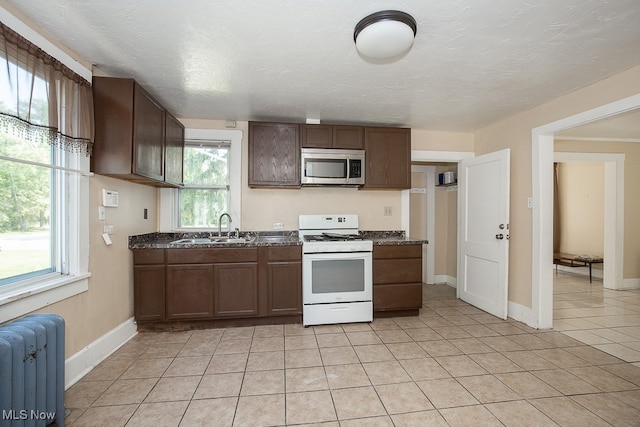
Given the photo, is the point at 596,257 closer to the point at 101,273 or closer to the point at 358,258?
the point at 358,258

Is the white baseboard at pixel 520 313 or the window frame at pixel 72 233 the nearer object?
the window frame at pixel 72 233

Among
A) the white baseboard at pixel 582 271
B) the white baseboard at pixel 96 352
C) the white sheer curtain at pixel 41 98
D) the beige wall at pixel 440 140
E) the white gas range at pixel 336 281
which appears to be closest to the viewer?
the white sheer curtain at pixel 41 98

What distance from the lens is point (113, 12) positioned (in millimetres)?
1599

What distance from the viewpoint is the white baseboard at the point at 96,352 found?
1.96 meters

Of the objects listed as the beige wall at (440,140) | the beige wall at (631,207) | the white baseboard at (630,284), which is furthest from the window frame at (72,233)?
the white baseboard at (630,284)

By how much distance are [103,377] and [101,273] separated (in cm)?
77

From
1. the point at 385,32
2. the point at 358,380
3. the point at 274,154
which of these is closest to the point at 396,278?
the point at 358,380

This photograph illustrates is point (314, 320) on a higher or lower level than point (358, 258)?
lower

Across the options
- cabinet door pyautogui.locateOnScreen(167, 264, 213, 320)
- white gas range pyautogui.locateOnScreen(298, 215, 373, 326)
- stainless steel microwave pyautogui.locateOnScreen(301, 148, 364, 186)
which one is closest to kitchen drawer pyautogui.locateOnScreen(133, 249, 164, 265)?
cabinet door pyautogui.locateOnScreen(167, 264, 213, 320)

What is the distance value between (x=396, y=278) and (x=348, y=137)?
174 centimetres

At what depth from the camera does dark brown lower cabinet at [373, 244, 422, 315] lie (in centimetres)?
314

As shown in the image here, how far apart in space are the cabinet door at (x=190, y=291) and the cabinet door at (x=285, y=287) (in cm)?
61

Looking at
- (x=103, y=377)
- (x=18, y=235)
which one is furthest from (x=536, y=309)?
(x=18, y=235)

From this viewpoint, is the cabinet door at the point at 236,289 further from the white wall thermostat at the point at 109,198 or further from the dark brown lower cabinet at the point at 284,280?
the white wall thermostat at the point at 109,198
